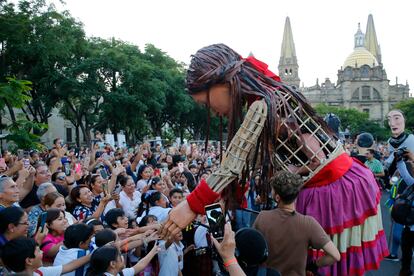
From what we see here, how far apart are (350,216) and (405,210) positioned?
3.20m

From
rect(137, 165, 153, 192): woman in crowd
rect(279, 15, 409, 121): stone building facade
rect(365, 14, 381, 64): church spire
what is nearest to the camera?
rect(137, 165, 153, 192): woman in crowd

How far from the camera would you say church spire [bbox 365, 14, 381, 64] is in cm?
9919

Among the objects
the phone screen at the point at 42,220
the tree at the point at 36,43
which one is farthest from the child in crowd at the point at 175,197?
the tree at the point at 36,43

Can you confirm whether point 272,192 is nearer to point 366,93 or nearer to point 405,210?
point 405,210

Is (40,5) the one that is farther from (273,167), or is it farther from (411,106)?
(411,106)

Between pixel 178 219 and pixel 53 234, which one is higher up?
pixel 178 219

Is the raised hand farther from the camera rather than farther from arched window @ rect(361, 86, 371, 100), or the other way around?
arched window @ rect(361, 86, 371, 100)

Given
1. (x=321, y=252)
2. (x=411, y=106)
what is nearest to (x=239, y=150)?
(x=321, y=252)

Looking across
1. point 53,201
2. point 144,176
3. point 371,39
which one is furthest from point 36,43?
point 371,39

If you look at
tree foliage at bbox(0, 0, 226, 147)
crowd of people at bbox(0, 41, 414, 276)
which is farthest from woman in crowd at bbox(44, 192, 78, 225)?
tree foliage at bbox(0, 0, 226, 147)

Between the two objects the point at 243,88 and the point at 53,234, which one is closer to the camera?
the point at 243,88

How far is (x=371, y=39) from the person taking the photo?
325 ft

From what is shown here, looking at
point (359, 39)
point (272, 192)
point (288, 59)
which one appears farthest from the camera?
point (359, 39)

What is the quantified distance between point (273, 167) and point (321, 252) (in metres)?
0.71
